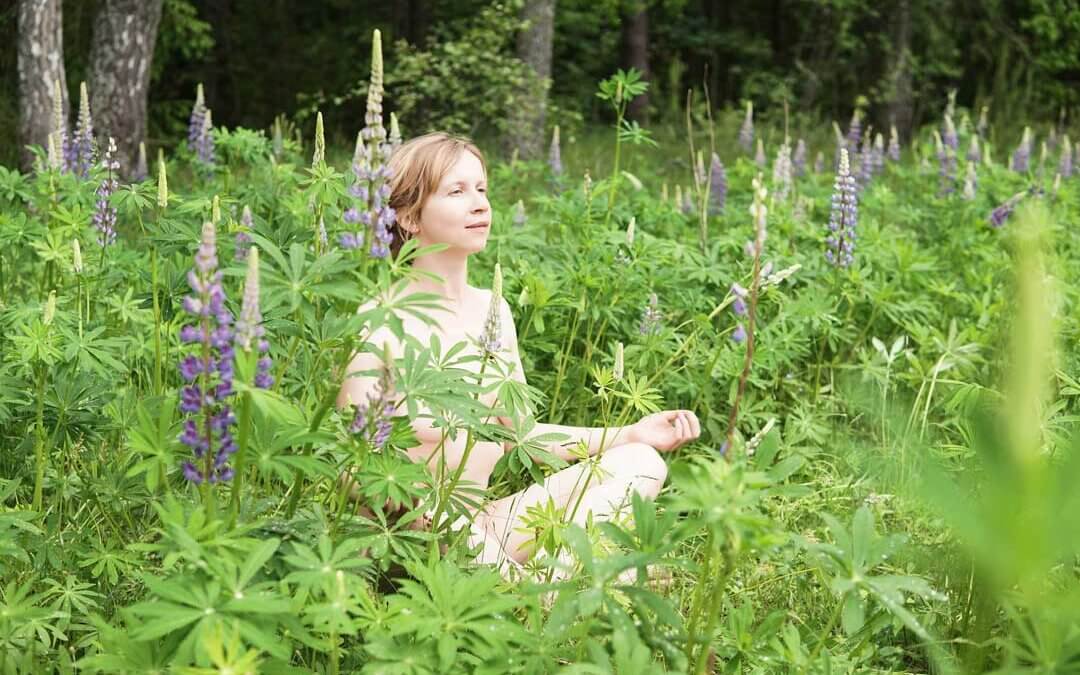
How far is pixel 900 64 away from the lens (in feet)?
36.3

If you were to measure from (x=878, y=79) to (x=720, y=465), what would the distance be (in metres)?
11.0

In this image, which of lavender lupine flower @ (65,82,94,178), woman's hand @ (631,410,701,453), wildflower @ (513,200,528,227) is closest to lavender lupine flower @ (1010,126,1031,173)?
wildflower @ (513,200,528,227)

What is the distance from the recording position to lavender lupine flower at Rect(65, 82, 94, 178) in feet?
12.0

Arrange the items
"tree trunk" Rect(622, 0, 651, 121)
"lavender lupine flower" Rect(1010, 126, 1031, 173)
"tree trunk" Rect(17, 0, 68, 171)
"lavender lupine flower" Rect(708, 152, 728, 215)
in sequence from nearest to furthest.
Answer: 1. "lavender lupine flower" Rect(708, 152, 728, 215)
2. "tree trunk" Rect(17, 0, 68, 171)
3. "lavender lupine flower" Rect(1010, 126, 1031, 173)
4. "tree trunk" Rect(622, 0, 651, 121)

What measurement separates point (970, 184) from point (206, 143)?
12.7 ft

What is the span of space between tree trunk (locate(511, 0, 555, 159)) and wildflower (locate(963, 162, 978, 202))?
384 centimetres

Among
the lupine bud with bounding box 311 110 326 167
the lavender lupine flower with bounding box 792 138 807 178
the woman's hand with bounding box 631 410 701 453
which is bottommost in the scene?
the woman's hand with bounding box 631 410 701 453

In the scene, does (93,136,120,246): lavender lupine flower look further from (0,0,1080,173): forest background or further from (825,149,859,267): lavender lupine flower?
(0,0,1080,173): forest background

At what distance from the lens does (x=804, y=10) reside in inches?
680

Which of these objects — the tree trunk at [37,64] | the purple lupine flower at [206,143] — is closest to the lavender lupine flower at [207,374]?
the purple lupine flower at [206,143]

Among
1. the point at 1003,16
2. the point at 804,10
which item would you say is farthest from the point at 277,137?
the point at 804,10

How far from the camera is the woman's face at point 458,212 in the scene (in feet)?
9.50

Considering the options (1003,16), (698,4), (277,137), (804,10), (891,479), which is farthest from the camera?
(698,4)

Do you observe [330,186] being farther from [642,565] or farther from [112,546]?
[642,565]
